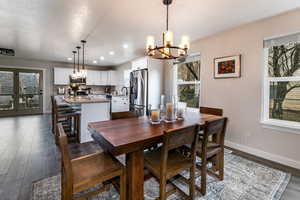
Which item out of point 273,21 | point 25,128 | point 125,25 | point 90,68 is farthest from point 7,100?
point 273,21

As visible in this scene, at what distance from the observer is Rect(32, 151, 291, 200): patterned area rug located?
5.54 feet

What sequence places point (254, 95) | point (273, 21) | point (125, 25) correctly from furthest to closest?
point (125, 25) → point (254, 95) → point (273, 21)

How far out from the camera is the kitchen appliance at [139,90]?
4.64m

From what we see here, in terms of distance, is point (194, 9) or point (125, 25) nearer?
point (194, 9)

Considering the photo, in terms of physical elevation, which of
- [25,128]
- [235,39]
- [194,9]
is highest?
[194,9]

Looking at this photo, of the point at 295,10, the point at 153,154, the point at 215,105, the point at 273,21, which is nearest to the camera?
the point at 153,154

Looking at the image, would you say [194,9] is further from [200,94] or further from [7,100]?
[7,100]

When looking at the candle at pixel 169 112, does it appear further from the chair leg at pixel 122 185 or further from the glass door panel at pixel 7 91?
the glass door panel at pixel 7 91

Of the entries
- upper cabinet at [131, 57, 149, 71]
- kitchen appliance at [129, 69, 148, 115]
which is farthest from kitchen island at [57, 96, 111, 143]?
upper cabinet at [131, 57, 149, 71]

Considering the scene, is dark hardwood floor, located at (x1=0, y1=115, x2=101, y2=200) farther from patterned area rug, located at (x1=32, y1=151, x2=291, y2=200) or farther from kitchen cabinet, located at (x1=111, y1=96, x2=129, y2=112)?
kitchen cabinet, located at (x1=111, y1=96, x2=129, y2=112)

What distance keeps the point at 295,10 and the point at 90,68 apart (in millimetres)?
7743

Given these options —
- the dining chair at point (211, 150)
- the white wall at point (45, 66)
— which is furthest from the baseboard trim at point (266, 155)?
the white wall at point (45, 66)

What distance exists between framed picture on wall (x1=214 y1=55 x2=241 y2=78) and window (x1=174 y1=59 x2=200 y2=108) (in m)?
0.67

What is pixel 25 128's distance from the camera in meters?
4.37
